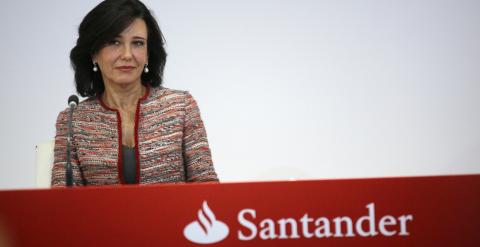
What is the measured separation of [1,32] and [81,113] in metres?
1.40

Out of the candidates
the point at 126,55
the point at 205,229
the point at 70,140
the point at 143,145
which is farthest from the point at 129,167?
the point at 205,229

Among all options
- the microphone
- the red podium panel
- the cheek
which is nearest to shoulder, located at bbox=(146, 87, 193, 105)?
the cheek

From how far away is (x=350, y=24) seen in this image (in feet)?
9.93

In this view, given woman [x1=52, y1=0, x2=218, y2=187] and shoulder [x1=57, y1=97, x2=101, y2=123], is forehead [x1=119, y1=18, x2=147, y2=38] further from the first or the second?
shoulder [x1=57, y1=97, x2=101, y2=123]

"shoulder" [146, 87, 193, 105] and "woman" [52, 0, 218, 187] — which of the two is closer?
"woman" [52, 0, 218, 187]

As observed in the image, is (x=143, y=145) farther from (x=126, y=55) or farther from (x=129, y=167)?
(x=126, y=55)

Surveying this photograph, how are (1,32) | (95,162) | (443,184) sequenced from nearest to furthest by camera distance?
(443,184) → (95,162) → (1,32)

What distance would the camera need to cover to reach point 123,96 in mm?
1812

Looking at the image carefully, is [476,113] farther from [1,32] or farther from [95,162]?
[1,32]

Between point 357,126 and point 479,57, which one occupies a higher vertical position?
point 479,57

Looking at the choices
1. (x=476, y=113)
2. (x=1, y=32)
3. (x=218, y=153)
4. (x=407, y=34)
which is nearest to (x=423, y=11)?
(x=407, y=34)

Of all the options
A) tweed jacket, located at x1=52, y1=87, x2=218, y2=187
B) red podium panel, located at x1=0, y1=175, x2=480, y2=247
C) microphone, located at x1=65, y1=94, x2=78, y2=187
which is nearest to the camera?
red podium panel, located at x1=0, y1=175, x2=480, y2=247

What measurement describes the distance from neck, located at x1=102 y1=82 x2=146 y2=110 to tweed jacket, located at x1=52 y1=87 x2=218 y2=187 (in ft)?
0.10

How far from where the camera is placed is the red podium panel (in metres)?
0.93
